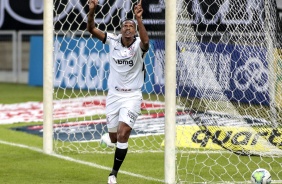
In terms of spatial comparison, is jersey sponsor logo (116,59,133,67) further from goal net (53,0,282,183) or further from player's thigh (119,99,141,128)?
goal net (53,0,282,183)

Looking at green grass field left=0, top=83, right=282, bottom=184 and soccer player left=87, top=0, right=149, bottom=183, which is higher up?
soccer player left=87, top=0, right=149, bottom=183

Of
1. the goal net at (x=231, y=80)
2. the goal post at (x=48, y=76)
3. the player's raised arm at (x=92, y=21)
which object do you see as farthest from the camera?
the goal post at (x=48, y=76)

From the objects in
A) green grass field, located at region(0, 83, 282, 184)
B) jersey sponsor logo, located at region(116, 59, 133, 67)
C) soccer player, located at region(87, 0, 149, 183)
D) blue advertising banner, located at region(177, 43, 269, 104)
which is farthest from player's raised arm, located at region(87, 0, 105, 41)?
green grass field, located at region(0, 83, 282, 184)

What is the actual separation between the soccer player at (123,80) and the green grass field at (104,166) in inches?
21.9

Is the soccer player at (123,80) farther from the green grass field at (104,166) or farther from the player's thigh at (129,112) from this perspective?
the green grass field at (104,166)

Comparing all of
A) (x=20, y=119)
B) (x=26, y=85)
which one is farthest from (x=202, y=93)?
(x=26, y=85)

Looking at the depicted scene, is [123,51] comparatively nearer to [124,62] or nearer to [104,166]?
[124,62]

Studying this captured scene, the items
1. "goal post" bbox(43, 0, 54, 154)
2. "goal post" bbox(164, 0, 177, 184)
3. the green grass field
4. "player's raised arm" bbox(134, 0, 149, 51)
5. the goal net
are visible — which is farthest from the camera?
"goal post" bbox(43, 0, 54, 154)

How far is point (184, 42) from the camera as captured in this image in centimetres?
972

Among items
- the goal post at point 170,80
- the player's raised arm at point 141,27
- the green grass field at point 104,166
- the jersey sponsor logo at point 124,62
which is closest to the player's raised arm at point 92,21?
the jersey sponsor logo at point 124,62

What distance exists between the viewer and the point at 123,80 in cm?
939

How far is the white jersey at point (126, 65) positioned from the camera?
30.6ft

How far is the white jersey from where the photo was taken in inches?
367

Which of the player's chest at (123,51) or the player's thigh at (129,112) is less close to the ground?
the player's chest at (123,51)
